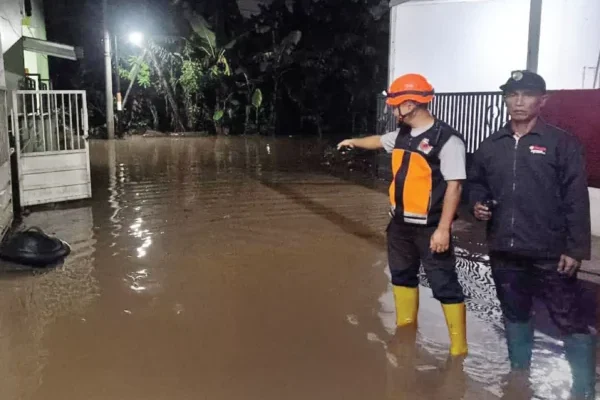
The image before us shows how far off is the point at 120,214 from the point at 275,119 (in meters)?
18.2

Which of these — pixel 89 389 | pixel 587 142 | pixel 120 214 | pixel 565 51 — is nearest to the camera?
pixel 89 389

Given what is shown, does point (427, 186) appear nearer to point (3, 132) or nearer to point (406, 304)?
point (406, 304)

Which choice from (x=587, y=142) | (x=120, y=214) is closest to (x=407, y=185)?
(x=587, y=142)

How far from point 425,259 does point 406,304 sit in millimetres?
623

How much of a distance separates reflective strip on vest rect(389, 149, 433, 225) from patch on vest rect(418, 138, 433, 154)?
4 centimetres

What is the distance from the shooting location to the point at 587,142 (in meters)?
6.67

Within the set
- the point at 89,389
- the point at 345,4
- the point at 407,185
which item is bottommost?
the point at 89,389

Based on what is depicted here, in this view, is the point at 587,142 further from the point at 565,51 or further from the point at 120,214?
the point at 120,214

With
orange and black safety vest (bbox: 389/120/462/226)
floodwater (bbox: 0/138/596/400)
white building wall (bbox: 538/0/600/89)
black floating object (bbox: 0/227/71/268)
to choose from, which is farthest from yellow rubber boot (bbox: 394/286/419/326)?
white building wall (bbox: 538/0/600/89)

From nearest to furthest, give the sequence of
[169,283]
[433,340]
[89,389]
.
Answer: [89,389] → [433,340] → [169,283]

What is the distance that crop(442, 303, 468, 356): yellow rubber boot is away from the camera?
4160 mm

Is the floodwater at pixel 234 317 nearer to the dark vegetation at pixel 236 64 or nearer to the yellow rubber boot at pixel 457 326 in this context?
the yellow rubber boot at pixel 457 326

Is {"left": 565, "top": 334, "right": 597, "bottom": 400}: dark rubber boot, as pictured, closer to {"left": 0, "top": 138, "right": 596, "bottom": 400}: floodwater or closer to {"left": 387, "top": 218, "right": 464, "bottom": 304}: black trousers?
{"left": 0, "top": 138, "right": 596, "bottom": 400}: floodwater

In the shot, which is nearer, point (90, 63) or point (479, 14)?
point (479, 14)
